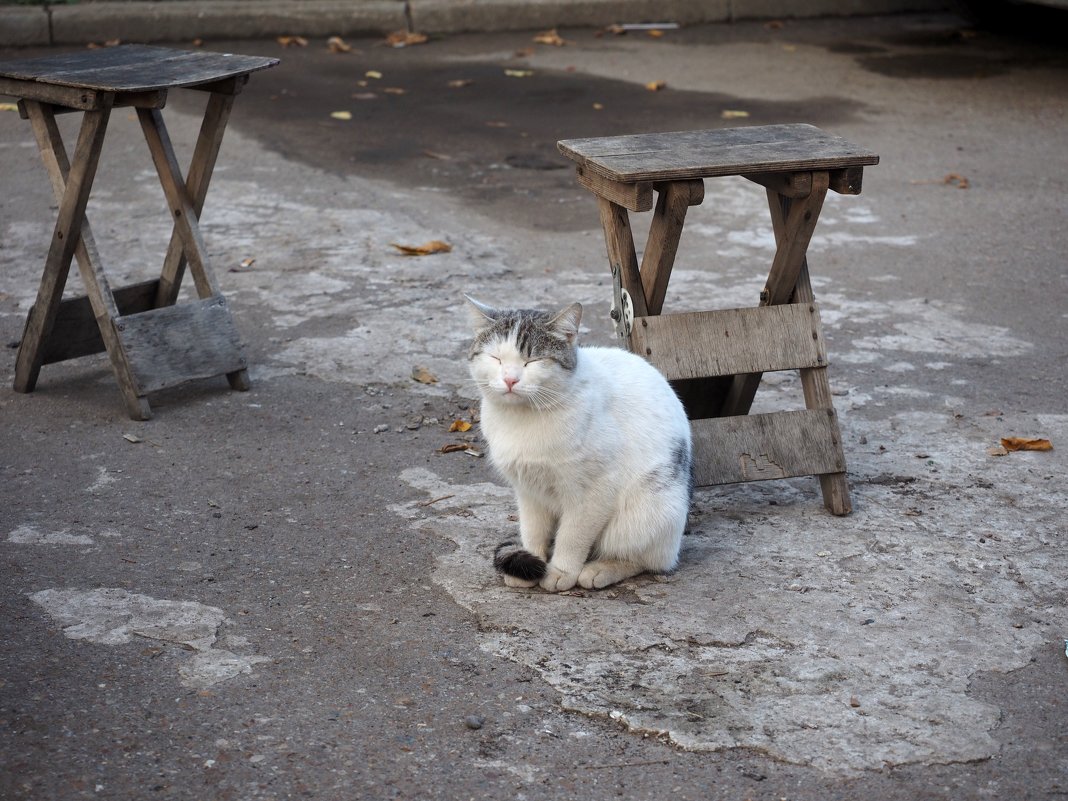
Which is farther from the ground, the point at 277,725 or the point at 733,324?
the point at 733,324

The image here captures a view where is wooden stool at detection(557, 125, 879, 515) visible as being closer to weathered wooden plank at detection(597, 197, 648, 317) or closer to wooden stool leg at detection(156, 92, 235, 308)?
weathered wooden plank at detection(597, 197, 648, 317)

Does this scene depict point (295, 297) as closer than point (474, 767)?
No

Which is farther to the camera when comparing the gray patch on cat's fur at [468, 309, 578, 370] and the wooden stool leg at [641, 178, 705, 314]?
the wooden stool leg at [641, 178, 705, 314]

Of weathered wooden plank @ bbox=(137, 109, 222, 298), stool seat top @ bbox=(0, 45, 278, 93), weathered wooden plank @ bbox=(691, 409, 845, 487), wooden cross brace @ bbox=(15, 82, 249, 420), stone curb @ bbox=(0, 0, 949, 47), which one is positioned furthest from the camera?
stone curb @ bbox=(0, 0, 949, 47)

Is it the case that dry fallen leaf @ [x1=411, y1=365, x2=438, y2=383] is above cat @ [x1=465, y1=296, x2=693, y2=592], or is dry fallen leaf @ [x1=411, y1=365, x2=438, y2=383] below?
below

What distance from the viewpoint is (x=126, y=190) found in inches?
267

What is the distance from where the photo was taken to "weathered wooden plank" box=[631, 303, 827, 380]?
145 inches

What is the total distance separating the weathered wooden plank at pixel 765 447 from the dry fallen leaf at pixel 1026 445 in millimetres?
789

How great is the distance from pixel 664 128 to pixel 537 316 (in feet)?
16.9

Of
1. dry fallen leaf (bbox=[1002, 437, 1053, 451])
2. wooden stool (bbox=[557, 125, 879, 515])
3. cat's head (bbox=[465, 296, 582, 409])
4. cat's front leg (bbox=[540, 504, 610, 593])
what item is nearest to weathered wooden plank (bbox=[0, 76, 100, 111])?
wooden stool (bbox=[557, 125, 879, 515])

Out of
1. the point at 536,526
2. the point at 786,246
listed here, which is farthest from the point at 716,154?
the point at 536,526

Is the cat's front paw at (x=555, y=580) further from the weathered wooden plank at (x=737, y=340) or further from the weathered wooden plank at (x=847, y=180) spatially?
the weathered wooden plank at (x=847, y=180)

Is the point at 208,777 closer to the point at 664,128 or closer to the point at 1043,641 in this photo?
the point at 1043,641

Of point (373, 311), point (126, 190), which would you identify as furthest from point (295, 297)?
point (126, 190)
